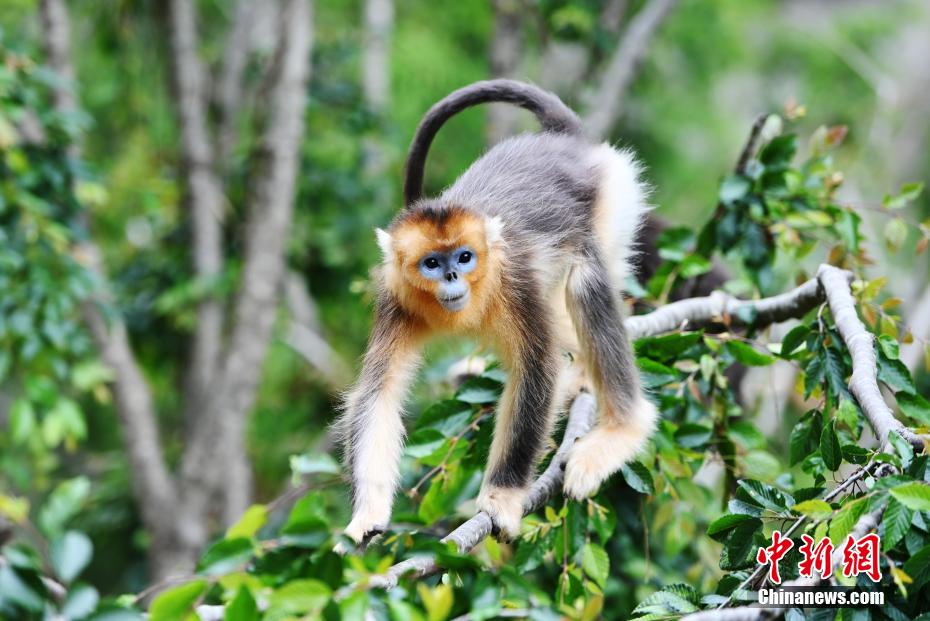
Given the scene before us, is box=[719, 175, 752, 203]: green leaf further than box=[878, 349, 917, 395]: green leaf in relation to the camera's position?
Yes

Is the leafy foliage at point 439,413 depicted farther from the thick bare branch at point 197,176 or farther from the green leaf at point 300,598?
the thick bare branch at point 197,176

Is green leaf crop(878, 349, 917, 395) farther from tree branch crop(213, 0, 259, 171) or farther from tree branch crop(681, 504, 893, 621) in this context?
tree branch crop(213, 0, 259, 171)

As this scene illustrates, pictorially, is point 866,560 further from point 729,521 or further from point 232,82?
point 232,82

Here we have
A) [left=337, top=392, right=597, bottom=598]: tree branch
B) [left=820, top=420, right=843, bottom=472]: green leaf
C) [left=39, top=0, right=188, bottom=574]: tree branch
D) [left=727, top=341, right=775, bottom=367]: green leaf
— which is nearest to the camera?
[left=337, top=392, right=597, bottom=598]: tree branch

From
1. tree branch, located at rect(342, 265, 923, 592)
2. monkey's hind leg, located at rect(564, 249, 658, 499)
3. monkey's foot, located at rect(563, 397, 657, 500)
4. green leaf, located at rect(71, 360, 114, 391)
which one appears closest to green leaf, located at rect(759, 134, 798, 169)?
tree branch, located at rect(342, 265, 923, 592)

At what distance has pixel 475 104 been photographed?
359cm

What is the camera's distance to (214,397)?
5.88 meters

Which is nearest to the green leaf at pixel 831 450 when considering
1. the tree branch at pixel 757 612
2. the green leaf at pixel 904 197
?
the tree branch at pixel 757 612

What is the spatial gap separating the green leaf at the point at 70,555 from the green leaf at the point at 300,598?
0.96ft

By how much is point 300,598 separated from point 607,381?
1734 millimetres

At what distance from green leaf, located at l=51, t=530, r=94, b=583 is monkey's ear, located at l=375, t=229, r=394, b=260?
169 centimetres

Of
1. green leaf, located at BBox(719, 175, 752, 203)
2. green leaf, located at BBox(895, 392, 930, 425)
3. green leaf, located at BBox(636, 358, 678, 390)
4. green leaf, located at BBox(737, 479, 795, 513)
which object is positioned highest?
green leaf, located at BBox(719, 175, 752, 203)

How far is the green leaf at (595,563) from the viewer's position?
259 cm

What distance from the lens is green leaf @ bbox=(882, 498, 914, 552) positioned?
5.52ft
